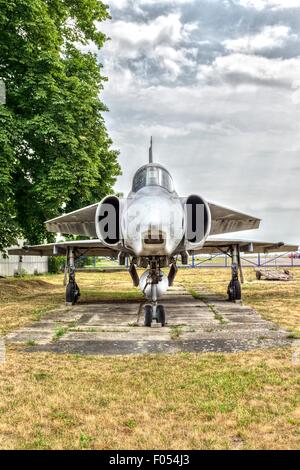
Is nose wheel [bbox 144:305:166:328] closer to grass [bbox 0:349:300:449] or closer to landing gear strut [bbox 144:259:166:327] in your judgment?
landing gear strut [bbox 144:259:166:327]

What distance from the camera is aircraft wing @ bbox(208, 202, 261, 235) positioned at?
10.0 m

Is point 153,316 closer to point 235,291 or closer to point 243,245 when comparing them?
point 235,291

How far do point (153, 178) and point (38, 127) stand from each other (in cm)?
710

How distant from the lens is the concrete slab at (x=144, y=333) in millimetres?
6352

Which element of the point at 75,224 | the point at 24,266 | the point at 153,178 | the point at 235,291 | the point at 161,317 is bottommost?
the point at 161,317

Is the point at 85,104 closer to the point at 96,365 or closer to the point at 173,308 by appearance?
the point at 173,308

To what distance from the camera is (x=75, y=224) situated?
11.5m

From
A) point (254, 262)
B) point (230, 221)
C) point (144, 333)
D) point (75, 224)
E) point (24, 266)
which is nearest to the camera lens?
point (144, 333)

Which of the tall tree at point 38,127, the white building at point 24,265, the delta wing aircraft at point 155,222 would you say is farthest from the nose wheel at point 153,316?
the white building at point 24,265

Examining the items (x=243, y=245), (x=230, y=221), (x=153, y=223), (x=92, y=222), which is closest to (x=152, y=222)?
(x=153, y=223)

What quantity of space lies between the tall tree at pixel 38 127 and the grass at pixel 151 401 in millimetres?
8785

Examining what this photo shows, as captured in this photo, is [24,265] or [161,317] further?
[24,265]

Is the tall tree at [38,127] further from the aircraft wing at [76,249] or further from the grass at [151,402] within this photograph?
the grass at [151,402]
